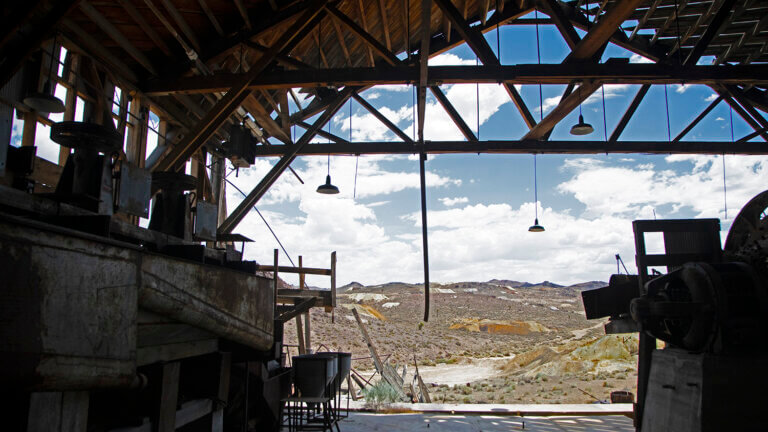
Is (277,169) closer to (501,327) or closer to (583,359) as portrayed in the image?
(583,359)

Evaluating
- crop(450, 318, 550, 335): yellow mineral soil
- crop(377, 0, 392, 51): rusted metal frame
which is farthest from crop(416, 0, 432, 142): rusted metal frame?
crop(450, 318, 550, 335): yellow mineral soil

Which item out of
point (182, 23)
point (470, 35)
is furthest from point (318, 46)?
point (470, 35)

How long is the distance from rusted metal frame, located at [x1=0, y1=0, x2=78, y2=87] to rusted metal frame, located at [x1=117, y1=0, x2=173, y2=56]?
4.35ft

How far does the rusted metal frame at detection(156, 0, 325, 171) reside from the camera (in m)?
8.17

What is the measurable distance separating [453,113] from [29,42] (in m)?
7.97

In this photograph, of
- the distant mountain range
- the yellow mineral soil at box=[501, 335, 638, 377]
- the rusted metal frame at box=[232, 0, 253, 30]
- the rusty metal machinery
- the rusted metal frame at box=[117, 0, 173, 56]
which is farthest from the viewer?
the distant mountain range

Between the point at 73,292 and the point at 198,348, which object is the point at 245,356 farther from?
the point at 73,292

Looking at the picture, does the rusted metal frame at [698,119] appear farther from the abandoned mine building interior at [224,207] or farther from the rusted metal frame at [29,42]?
the rusted metal frame at [29,42]

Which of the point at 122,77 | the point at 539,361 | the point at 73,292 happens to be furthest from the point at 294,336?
the point at 73,292

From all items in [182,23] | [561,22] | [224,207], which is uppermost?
[561,22]

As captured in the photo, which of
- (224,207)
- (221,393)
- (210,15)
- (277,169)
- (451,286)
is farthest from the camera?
(451,286)

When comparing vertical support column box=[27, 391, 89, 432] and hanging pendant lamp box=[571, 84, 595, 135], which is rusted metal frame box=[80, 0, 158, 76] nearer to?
vertical support column box=[27, 391, 89, 432]

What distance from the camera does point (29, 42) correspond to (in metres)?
6.18

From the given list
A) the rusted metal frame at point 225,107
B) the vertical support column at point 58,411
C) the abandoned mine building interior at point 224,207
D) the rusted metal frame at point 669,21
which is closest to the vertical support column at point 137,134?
the abandoned mine building interior at point 224,207
